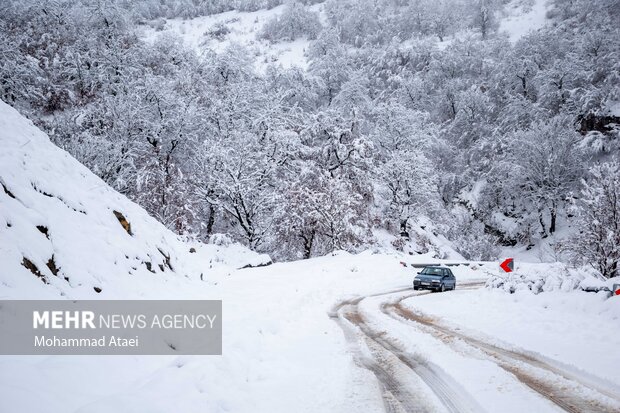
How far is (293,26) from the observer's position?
7369 centimetres

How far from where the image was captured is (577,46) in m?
42.4

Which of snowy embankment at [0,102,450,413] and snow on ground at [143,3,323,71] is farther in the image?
snow on ground at [143,3,323,71]

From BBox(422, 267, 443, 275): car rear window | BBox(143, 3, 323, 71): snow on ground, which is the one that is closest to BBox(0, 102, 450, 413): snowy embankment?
BBox(422, 267, 443, 275): car rear window

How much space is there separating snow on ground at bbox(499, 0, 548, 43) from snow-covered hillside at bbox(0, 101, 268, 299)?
63.5 m

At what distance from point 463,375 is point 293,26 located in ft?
260

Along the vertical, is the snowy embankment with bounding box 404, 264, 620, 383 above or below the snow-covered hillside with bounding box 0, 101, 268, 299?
below

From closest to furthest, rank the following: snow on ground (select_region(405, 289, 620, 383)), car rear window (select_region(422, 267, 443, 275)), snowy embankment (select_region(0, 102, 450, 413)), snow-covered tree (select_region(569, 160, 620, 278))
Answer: snowy embankment (select_region(0, 102, 450, 413))
snow on ground (select_region(405, 289, 620, 383))
snow-covered tree (select_region(569, 160, 620, 278))
car rear window (select_region(422, 267, 443, 275))

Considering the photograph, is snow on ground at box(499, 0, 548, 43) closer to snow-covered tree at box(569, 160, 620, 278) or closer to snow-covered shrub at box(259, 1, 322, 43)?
snow-covered shrub at box(259, 1, 322, 43)

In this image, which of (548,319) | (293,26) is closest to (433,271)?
(548,319)

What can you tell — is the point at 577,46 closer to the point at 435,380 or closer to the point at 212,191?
the point at 212,191

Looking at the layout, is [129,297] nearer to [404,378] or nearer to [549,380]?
[404,378]

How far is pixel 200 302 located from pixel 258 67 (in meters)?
55.3

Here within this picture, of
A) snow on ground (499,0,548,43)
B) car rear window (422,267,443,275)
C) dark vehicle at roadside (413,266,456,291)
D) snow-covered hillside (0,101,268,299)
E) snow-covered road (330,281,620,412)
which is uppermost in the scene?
snow on ground (499,0,548,43)

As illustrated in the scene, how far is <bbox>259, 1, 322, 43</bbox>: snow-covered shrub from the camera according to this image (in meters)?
73.4
